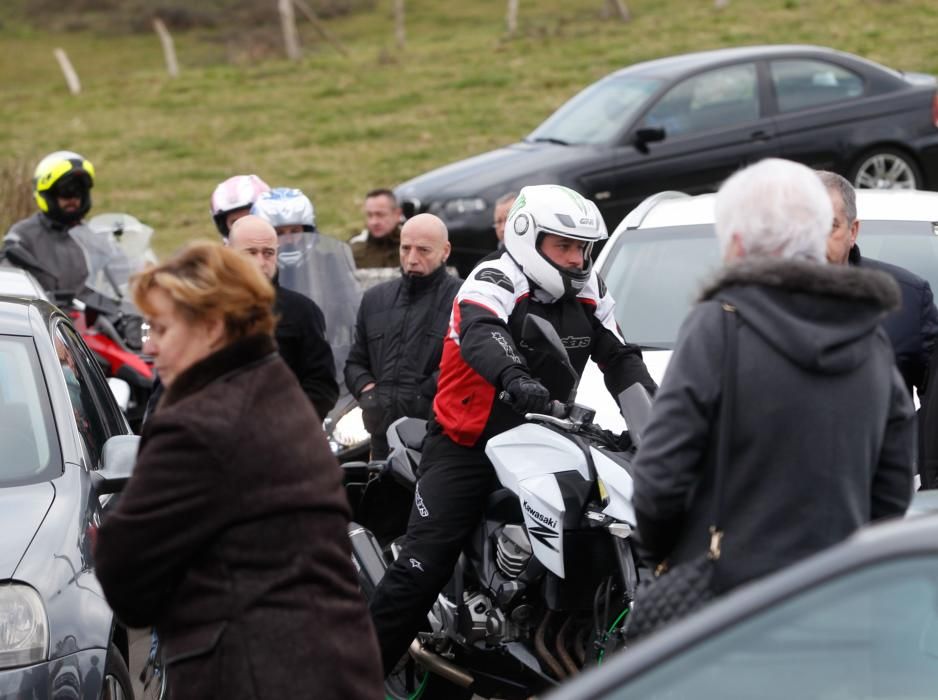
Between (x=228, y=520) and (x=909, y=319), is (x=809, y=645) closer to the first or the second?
(x=228, y=520)

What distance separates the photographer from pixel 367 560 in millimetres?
5664

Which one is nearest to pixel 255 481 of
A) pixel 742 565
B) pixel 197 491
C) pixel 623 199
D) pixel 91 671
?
pixel 197 491

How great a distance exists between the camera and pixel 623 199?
41.5 ft

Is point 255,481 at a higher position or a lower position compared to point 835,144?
higher

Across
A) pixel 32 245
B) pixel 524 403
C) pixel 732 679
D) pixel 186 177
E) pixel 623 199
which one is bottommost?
pixel 186 177

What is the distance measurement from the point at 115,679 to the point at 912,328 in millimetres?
2964

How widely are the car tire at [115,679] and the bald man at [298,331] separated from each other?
1799 millimetres

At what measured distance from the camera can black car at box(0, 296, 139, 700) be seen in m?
4.17

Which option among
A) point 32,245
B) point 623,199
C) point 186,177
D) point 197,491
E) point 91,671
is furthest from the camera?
point 186,177

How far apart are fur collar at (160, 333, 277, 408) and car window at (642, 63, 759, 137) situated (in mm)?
10144

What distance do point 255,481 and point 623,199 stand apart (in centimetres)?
984

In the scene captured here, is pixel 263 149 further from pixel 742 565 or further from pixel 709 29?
pixel 742 565

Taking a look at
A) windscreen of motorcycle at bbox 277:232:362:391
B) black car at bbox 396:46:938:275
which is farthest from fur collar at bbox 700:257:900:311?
black car at bbox 396:46:938:275

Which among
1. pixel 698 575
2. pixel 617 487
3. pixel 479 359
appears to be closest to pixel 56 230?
pixel 479 359
